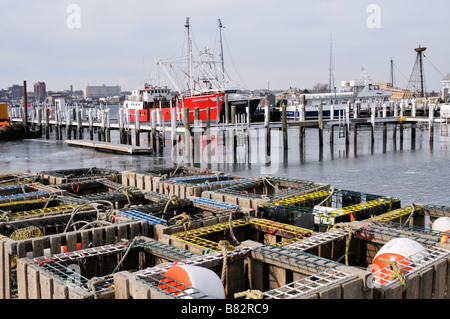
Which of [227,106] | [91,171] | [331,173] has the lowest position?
[331,173]

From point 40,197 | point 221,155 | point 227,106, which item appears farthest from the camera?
point 227,106

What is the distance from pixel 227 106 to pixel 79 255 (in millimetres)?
49182

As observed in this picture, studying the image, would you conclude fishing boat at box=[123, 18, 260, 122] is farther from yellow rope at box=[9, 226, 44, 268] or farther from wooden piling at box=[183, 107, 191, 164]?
yellow rope at box=[9, 226, 44, 268]

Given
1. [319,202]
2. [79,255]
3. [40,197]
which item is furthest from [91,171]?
[79,255]

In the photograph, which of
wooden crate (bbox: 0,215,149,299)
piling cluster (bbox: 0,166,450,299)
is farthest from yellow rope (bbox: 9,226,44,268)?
wooden crate (bbox: 0,215,149,299)

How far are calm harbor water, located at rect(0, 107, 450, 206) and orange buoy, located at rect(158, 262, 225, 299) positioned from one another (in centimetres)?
1929

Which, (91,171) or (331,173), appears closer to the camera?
(91,171)

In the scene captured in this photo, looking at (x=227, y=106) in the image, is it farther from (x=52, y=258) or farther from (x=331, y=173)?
(x=52, y=258)

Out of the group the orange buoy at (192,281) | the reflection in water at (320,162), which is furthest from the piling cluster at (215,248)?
the reflection in water at (320,162)

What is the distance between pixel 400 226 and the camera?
9.52 m

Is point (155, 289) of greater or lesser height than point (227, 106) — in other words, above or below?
below

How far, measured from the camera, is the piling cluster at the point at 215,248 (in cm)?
637

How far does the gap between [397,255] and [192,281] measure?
11.1ft

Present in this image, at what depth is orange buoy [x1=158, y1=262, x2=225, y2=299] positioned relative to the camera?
6.12m
